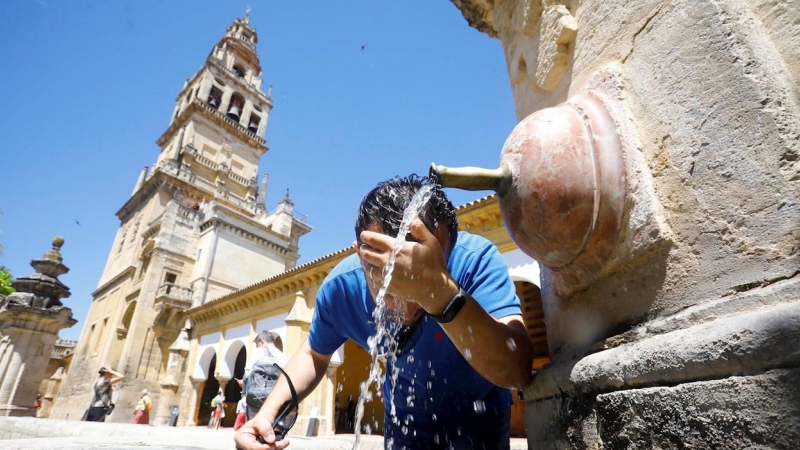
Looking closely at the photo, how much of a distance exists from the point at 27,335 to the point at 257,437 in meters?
8.67

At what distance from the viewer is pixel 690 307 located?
31.3 inches

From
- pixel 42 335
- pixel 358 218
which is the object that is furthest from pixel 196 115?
pixel 358 218

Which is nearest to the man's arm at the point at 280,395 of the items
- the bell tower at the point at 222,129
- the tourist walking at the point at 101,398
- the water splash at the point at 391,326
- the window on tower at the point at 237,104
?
the water splash at the point at 391,326

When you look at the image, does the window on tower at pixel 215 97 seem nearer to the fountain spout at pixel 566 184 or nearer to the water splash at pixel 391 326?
the water splash at pixel 391 326

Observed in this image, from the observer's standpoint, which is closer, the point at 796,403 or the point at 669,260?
the point at 796,403

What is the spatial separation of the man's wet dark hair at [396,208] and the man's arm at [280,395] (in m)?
0.82

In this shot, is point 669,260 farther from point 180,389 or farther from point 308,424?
point 180,389

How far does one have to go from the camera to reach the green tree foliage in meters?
27.6

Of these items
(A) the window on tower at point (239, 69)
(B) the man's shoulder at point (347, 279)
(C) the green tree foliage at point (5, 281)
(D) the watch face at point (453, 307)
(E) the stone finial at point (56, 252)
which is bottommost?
(D) the watch face at point (453, 307)

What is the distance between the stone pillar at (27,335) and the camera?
717 cm

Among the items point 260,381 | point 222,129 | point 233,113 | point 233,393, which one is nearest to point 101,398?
point 260,381

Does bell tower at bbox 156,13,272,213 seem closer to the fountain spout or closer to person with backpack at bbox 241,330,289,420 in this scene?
person with backpack at bbox 241,330,289,420

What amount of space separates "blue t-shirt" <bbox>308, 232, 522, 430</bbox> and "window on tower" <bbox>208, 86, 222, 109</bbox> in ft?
101

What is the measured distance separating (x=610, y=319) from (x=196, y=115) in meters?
29.5
